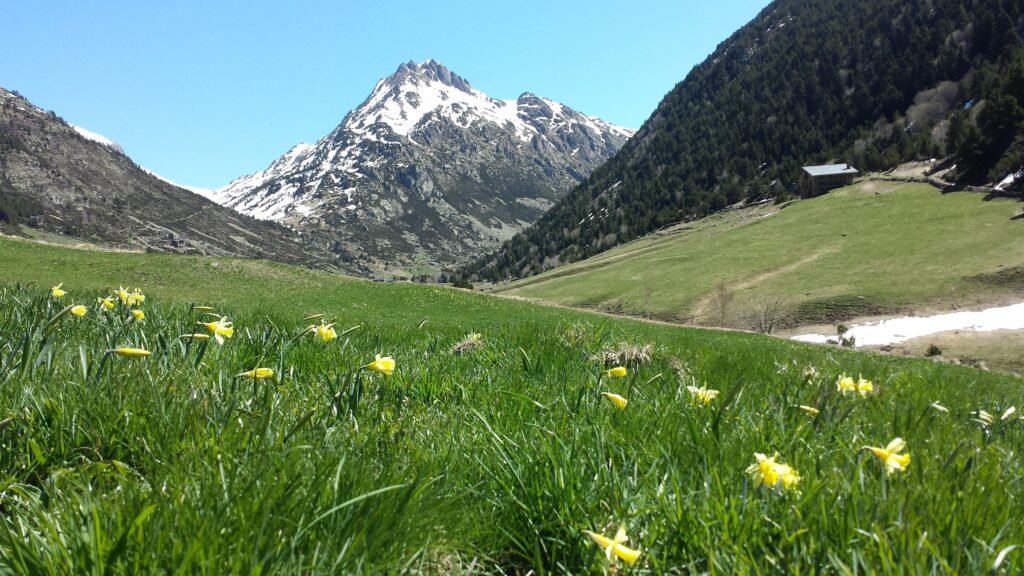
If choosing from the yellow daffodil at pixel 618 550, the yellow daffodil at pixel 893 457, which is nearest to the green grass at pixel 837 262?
the yellow daffodil at pixel 893 457

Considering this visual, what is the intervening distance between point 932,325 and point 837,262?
682 inches

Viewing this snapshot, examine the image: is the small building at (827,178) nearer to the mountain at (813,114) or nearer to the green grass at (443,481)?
the mountain at (813,114)

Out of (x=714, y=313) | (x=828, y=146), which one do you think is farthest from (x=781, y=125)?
(x=714, y=313)

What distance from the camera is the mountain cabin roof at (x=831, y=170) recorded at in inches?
3797

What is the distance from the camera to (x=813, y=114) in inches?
5669

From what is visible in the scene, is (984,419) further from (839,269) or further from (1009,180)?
(1009,180)

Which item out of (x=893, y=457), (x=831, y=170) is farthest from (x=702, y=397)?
(x=831, y=170)

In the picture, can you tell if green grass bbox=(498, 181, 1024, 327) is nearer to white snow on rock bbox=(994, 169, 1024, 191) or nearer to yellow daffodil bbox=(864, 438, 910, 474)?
white snow on rock bbox=(994, 169, 1024, 191)

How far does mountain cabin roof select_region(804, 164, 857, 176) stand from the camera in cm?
9644

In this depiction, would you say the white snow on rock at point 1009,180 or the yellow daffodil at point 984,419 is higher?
the yellow daffodil at point 984,419

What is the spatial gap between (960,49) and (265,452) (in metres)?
162

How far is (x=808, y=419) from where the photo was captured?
272cm

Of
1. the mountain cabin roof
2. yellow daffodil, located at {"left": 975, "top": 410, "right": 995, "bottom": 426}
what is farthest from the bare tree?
the mountain cabin roof

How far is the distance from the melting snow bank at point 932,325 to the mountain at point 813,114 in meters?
37.2
